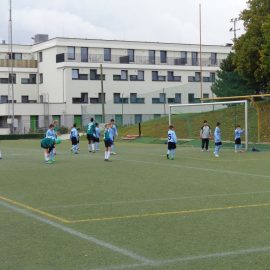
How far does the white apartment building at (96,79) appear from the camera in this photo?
69.6 metres

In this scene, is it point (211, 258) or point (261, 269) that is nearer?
point (261, 269)

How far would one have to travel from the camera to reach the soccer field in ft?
24.3

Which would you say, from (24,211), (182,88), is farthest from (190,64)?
(24,211)

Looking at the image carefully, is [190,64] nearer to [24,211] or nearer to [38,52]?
[38,52]

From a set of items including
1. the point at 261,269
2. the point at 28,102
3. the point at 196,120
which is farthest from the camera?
the point at 28,102

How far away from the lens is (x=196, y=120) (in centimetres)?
4847

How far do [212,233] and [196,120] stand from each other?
39822 mm


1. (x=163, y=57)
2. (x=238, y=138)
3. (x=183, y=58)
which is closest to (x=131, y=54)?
(x=163, y=57)

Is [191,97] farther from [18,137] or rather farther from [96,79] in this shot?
[18,137]

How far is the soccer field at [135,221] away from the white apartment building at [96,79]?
49212 mm

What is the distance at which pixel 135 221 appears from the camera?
10.1 meters

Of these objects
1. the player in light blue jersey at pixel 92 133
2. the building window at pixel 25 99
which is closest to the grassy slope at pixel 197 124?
the player in light blue jersey at pixel 92 133

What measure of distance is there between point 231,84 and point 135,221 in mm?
43878

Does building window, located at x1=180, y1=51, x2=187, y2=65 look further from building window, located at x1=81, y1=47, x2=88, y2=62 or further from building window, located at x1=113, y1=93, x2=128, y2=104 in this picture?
building window, located at x1=81, y1=47, x2=88, y2=62
